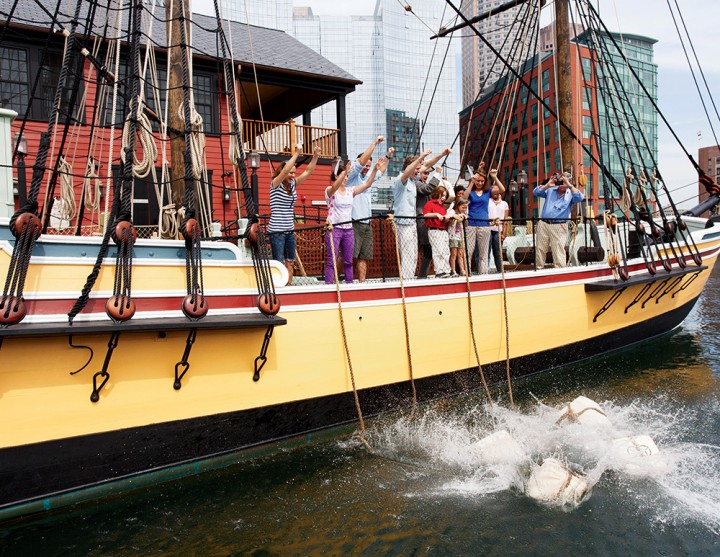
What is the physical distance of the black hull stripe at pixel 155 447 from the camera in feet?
14.9

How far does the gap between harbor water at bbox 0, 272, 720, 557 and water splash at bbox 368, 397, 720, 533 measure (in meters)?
0.02

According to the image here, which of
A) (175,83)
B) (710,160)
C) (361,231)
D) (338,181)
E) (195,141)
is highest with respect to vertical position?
(710,160)

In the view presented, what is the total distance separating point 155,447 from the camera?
16.8ft

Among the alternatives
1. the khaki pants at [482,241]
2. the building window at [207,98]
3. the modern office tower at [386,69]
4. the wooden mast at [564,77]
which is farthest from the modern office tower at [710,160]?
the khaki pants at [482,241]

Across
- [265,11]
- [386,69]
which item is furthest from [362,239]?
Answer: [386,69]

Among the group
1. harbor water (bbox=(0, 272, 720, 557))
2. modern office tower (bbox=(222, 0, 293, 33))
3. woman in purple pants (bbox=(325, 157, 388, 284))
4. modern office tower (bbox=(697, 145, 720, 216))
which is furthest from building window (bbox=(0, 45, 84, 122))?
modern office tower (bbox=(697, 145, 720, 216))

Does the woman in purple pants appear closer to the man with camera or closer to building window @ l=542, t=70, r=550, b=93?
the man with camera

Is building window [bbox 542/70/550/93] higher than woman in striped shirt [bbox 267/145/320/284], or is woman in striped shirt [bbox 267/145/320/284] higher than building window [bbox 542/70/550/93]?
building window [bbox 542/70/550/93]

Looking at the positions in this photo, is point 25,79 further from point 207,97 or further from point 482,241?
point 482,241

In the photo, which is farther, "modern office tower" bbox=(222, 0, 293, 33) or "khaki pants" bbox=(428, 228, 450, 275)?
"modern office tower" bbox=(222, 0, 293, 33)

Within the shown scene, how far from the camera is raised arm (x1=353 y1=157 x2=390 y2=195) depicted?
22.8ft

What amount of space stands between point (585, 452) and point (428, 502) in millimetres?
1980

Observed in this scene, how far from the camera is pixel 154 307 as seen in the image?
505 cm

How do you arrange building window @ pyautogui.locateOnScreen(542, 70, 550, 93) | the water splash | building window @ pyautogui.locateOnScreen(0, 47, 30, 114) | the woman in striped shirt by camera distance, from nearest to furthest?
the water splash < the woman in striped shirt < building window @ pyautogui.locateOnScreen(0, 47, 30, 114) < building window @ pyautogui.locateOnScreen(542, 70, 550, 93)
